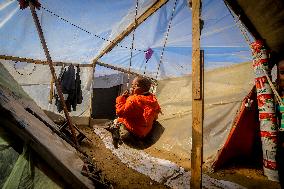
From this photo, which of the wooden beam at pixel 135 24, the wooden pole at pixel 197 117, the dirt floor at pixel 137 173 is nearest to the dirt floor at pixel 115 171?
the dirt floor at pixel 137 173

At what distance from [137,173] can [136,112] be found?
1.78 metres

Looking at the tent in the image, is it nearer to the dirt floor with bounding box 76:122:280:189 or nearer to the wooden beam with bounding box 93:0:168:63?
the wooden beam with bounding box 93:0:168:63

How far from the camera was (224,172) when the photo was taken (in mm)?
4602

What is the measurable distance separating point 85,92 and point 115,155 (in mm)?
7576

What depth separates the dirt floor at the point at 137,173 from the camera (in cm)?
353

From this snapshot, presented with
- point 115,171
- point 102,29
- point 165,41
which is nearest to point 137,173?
point 115,171

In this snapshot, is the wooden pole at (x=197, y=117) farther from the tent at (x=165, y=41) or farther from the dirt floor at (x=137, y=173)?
the tent at (x=165, y=41)

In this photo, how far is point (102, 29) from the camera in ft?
21.1

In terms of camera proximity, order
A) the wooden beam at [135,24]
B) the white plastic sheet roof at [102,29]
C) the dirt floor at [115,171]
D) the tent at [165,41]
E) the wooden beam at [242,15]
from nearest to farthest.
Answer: the dirt floor at [115,171] < the wooden beam at [242,15] < the wooden beam at [135,24] < the tent at [165,41] < the white plastic sheet roof at [102,29]

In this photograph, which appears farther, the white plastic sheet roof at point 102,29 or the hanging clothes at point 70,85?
the hanging clothes at point 70,85

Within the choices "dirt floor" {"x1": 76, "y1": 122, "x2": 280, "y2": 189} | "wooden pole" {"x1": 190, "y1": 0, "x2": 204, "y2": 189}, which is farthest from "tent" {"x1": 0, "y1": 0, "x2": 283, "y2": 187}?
"wooden pole" {"x1": 190, "y1": 0, "x2": 204, "y2": 189}

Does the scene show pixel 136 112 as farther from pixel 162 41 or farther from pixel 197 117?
Result: pixel 162 41

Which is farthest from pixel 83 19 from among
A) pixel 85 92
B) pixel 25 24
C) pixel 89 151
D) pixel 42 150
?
pixel 85 92

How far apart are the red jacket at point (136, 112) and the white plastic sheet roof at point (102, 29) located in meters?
1.97
